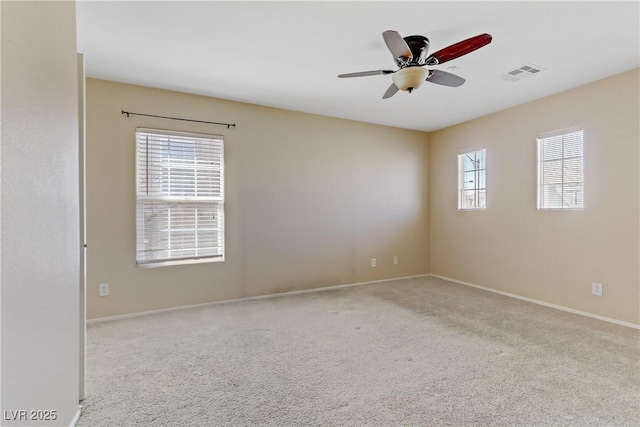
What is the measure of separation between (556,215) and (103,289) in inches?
201

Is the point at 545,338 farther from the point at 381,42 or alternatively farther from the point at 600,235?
the point at 381,42

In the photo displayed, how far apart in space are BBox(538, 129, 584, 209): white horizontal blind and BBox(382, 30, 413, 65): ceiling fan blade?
8.44 ft

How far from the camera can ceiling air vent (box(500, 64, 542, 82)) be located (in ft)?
9.43

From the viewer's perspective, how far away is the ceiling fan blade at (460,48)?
1874 millimetres

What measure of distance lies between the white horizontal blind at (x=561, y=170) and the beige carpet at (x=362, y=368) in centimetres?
128

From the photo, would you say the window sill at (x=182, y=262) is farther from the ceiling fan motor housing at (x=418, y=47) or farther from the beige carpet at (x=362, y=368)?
the ceiling fan motor housing at (x=418, y=47)

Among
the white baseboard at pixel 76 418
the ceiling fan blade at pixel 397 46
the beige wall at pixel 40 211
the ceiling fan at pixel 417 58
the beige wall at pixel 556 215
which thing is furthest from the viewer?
the beige wall at pixel 556 215

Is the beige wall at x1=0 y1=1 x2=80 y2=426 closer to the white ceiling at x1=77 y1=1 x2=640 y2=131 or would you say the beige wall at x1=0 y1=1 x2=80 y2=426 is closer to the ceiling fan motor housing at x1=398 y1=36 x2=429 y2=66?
the white ceiling at x1=77 y1=1 x2=640 y2=131

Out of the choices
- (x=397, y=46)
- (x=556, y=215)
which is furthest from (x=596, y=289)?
(x=397, y=46)

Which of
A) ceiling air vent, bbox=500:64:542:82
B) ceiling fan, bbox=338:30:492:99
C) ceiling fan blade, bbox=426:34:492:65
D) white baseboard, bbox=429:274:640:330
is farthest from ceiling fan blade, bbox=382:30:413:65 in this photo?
white baseboard, bbox=429:274:640:330

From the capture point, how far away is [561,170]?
3.55 meters

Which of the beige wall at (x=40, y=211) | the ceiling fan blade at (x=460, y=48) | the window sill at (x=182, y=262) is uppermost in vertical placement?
the ceiling fan blade at (x=460, y=48)

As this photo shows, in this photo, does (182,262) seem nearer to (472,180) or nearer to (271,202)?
(271,202)

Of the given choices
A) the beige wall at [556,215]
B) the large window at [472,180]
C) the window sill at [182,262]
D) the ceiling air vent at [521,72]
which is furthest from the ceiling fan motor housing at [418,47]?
the window sill at [182,262]
